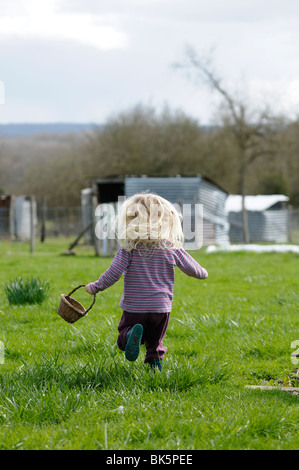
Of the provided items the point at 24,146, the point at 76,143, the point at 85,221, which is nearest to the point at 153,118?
the point at 76,143

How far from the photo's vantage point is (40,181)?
181ft

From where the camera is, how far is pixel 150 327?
14.0 feet

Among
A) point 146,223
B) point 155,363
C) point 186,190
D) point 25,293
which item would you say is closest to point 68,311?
point 155,363

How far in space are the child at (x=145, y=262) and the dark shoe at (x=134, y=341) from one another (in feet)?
0.44

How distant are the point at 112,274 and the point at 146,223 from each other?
1.45ft

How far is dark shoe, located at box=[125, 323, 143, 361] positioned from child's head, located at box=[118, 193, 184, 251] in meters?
0.60

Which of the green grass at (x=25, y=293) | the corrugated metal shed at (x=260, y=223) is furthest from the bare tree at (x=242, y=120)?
the green grass at (x=25, y=293)

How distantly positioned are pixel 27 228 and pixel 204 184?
529 inches

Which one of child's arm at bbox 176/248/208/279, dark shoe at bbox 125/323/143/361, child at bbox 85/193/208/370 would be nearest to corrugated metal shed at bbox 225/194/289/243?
child's arm at bbox 176/248/208/279

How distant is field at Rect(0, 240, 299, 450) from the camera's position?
3111 millimetres

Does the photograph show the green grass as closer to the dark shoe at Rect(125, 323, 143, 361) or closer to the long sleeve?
the long sleeve

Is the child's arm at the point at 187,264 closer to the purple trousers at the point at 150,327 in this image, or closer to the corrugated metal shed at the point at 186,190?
the purple trousers at the point at 150,327

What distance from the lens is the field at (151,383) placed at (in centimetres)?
311

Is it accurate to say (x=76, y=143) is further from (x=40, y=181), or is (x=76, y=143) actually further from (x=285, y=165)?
(x=285, y=165)
